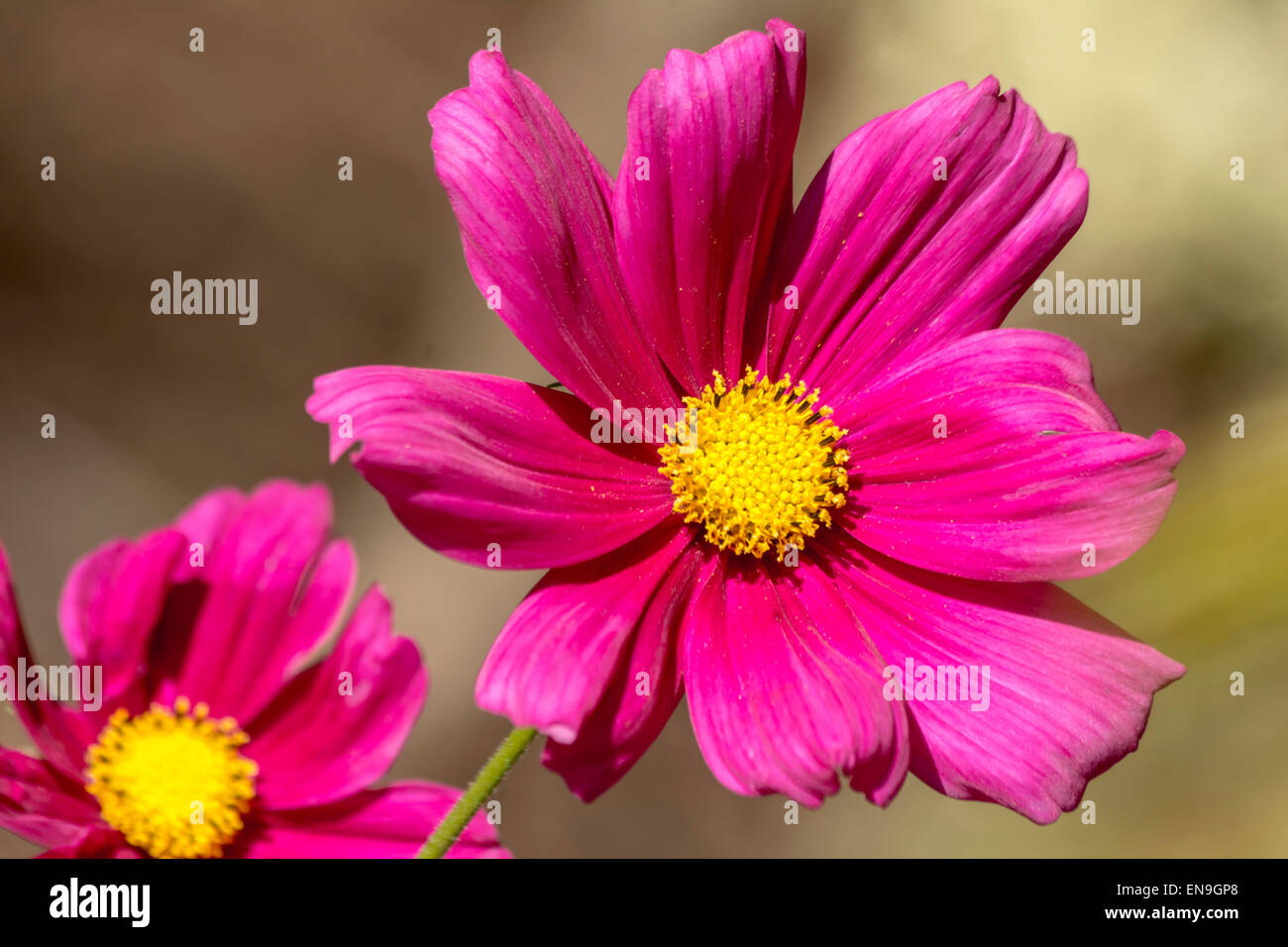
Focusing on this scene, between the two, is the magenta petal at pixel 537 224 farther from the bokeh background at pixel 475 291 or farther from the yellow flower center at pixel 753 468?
the bokeh background at pixel 475 291

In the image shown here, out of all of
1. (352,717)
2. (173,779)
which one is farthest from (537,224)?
(173,779)

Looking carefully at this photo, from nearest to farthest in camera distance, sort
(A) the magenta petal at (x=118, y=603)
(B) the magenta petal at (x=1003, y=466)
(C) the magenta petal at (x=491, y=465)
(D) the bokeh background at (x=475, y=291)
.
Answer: (C) the magenta petal at (x=491, y=465)
(B) the magenta petal at (x=1003, y=466)
(A) the magenta petal at (x=118, y=603)
(D) the bokeh background at (x=475, y=291)

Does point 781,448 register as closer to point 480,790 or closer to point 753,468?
point 753,468

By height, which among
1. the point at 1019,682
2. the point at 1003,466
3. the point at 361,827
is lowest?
the point at 361,827

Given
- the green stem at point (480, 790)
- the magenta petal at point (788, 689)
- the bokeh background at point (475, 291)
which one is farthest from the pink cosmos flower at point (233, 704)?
the bokeh background at point (475, 291)

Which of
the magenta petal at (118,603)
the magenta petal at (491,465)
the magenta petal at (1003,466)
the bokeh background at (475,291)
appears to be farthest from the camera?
the bokeh background at (475,291)

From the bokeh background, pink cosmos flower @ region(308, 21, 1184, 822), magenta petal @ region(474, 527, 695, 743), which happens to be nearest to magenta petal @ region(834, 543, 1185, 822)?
pink cosmos flower @ region(308, 21, 1184, 822)
